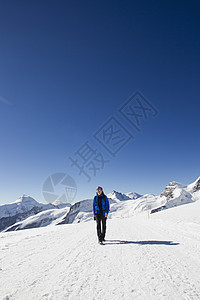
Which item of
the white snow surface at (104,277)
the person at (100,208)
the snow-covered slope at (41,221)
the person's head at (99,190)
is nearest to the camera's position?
the white snow surface at (104,277)

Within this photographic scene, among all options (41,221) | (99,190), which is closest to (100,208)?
(99,190)

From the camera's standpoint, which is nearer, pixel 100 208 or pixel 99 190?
pixel 100 208

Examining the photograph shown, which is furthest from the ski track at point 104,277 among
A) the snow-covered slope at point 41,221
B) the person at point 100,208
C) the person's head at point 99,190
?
the snow-covered slope at point 41,221

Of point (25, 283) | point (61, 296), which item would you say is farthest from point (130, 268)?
point (25, 283)

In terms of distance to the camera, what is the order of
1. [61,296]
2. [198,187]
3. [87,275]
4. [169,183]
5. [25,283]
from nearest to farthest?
[61,296]
[25,283]
[87,275]
[169,183]
[198,187]

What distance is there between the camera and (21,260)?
3.73 meters

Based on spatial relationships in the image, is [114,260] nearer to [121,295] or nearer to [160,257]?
[160,257]

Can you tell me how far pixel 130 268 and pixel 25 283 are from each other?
1.92 meters

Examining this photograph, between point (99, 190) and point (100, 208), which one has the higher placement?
point (99, 190)

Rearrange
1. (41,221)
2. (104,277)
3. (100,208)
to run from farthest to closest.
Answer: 1. (41,221)
2. (100,208)
3. (104,277)

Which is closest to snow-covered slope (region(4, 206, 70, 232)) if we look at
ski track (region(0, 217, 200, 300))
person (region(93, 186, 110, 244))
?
person (region(93, 186, 110, 244))

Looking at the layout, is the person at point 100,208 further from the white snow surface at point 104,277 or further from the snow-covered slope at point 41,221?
the snow-covered slope at point 41,221

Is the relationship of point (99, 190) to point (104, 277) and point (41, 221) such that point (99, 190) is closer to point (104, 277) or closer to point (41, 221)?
point (104, 277)

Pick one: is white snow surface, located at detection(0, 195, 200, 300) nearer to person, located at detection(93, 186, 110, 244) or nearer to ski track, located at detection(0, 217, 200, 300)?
ski track, located at detection(0, 217, 200, 300)
